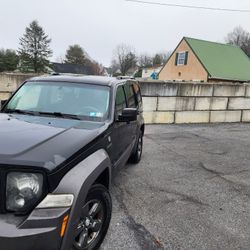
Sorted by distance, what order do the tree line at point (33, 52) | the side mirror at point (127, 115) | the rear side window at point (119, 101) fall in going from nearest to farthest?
the side mirror at point (127, 115) < the rear side window at point (119, 101) < the tree line at point (33, 52)

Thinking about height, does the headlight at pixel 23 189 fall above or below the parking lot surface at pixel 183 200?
above

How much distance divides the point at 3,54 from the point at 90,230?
54786 mm

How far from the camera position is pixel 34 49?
177 feet


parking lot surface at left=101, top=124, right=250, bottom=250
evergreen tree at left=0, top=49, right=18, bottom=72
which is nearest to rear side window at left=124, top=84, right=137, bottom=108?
parking lot surface at left=101, top=124, right=250, bottom=250

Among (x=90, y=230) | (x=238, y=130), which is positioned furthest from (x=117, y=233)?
(x=238, y=130)

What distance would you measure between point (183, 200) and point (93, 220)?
74.2 inches

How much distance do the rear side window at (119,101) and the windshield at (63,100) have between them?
188 mm

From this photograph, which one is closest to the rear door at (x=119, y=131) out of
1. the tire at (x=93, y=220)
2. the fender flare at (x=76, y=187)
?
the tire at (x=93, y=220)

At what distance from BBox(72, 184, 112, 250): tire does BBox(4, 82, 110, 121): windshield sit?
3.38ft

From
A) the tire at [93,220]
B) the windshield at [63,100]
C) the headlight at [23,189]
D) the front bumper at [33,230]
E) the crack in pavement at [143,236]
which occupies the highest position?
the windshield at [63,100]

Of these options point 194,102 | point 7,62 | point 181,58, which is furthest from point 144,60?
point 194,102

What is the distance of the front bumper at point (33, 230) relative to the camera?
5.86 feet

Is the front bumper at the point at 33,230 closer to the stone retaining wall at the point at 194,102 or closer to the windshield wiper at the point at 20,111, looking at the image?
the windshield wiper at the point at 20,111

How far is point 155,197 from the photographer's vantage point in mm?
4172
